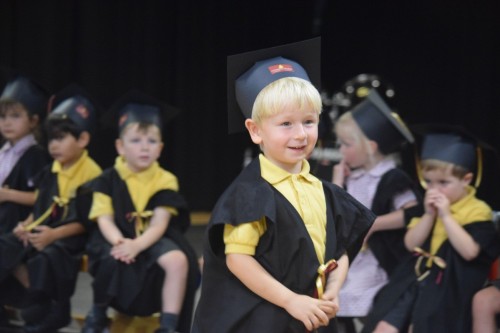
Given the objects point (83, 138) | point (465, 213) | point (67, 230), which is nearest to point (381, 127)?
point (465, 213)

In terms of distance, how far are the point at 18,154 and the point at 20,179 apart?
14cm

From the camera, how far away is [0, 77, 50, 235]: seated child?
4.91 meters

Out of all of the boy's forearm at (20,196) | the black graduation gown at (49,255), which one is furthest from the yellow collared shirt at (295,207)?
the boy's forearm at (20,196)

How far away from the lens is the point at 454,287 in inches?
157

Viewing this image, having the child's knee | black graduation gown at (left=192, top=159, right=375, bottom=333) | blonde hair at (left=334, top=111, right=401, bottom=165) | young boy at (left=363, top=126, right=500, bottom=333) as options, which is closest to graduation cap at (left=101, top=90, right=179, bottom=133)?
the child's knee

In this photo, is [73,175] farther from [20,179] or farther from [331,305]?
[331,305]

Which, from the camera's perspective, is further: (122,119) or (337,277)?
(122,119)

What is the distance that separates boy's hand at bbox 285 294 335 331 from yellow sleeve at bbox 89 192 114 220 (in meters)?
1.98

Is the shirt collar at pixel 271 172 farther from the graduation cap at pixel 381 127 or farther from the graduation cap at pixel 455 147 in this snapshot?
the graduation cap at pixel 381 127

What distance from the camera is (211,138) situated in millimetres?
8953

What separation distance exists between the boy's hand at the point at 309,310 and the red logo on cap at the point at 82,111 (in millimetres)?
2489

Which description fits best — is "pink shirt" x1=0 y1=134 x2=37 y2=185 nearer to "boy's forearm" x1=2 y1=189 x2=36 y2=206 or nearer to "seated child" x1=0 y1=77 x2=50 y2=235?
"seated child" x1=0 y1=77 x2=50 y2=235

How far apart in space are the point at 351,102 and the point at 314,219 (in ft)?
19.5

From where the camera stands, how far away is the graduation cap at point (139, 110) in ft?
14.9
